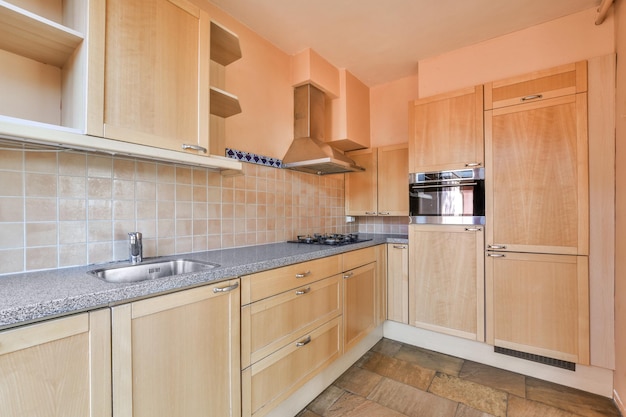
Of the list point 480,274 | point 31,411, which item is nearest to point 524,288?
point 480,274

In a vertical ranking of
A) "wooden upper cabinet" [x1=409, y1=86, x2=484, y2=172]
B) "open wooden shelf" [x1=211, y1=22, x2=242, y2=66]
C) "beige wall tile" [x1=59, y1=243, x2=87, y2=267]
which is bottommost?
"beige wall tile" [x1=59, y1=243, x2=87, y2=267]

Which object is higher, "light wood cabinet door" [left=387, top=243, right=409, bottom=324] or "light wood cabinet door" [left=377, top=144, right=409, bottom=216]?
"light wood cabinet door" [left=377, top=144, right=409, bottom=216]

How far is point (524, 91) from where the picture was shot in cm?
202

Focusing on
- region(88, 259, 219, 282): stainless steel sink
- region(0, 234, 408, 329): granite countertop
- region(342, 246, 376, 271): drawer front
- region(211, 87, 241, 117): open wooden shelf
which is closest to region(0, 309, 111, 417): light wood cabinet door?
region(0, 234, 408, 329): granite countertop

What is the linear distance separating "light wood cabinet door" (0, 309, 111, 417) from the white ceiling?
2.05 metres

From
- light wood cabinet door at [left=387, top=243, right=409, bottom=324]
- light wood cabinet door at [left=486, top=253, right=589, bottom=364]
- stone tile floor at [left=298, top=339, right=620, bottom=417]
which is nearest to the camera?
stone tile floor at [left=298, top=339, right=620, bottom=417]

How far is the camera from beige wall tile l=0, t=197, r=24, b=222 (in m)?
1.14

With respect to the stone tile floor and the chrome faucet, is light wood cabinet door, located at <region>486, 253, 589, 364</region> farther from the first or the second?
the chrome faucet

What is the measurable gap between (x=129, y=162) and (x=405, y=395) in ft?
7.27

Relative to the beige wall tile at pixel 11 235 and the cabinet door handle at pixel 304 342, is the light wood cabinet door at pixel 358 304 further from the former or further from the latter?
the beige wall tile at pixel 11 235

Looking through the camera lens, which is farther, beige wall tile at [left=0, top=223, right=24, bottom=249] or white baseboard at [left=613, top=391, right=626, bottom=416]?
white baseboard at [left=613, top=391, right=626, bottom=416]

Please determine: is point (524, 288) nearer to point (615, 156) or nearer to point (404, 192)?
point (615, 156)

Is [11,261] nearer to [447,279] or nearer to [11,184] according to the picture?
[11,184]

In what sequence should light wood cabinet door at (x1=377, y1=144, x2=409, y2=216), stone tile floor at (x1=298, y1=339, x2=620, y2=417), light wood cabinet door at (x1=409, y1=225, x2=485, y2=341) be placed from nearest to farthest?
1. stone tile floor at (x1=298, y1=339, x2=620, y2=417)
2. light wood cabinet door at (x1=409, y1=225, x2=485, y2=341)
3. light wood cabinet door at (x1=377, y1=144, x2=409, y2=216)
